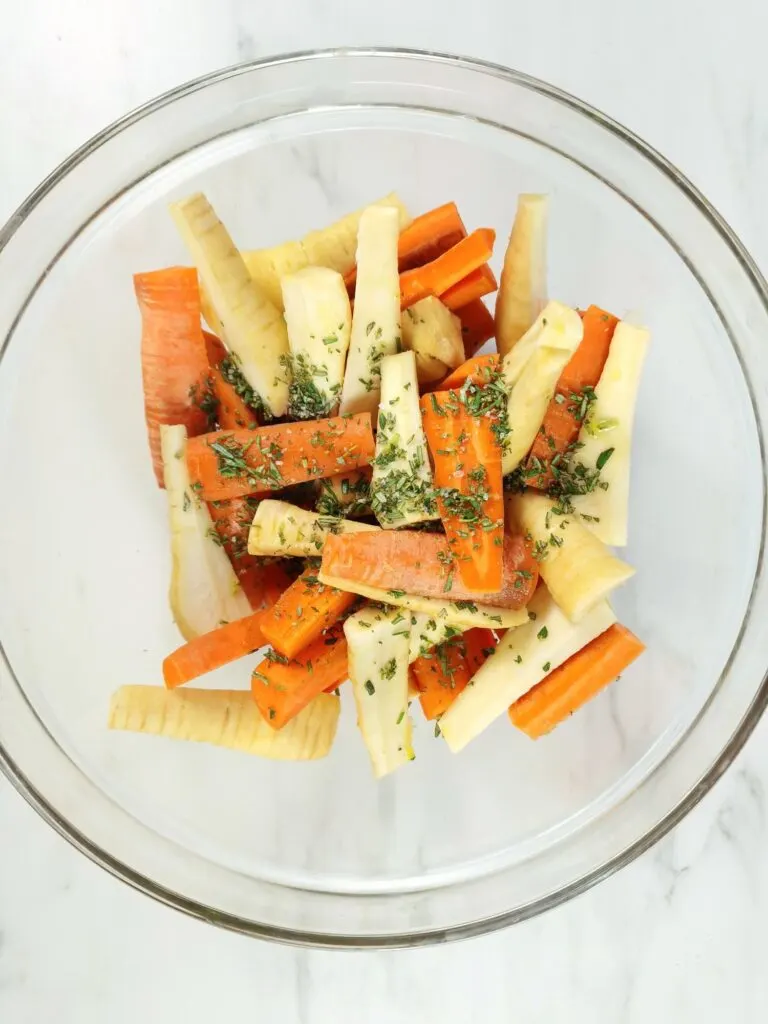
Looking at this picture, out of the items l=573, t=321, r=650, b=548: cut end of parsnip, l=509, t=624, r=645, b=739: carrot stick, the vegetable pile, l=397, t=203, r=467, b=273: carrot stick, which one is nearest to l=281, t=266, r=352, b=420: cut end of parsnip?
the vegetable pile

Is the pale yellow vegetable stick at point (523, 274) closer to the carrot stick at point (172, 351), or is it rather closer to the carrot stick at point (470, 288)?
the carrot stick at point (470, 288)

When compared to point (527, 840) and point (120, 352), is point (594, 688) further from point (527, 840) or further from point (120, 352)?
point (120, 352)

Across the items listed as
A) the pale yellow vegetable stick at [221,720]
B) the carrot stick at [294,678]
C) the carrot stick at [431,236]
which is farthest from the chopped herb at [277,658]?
the carrot stick at [431,236]

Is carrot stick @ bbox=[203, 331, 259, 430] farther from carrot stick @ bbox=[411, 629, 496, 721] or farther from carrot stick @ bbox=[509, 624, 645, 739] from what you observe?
carrot stick @ bbox=[509, 624, 645, 739]

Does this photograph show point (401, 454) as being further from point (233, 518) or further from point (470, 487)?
point (233, 518)

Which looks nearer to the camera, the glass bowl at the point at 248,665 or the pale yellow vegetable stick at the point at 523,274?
the pale yellow vegetable stick at the point at 523,274

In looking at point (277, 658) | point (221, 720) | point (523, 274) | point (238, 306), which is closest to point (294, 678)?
point (277, 658)

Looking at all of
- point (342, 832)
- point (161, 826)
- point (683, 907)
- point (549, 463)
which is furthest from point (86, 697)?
point (683, 907)
